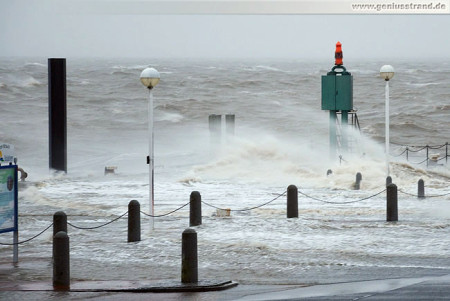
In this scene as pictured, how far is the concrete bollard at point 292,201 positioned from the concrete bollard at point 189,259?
19.9 ft

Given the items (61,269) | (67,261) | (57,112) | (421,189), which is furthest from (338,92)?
(61,269)

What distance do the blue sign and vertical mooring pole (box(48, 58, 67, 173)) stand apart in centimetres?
1488

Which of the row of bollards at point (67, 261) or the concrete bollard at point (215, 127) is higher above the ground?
the concrete bollard at point (215, 127)

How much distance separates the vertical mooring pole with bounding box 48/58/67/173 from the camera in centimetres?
2878

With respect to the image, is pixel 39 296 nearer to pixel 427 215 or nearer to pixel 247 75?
pixel 427 215

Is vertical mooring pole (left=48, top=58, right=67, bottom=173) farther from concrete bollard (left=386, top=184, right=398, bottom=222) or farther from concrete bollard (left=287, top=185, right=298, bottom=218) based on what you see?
concrete bollard (left=386, top=184, right=398, bottom=222)

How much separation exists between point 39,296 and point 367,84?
2967 inches

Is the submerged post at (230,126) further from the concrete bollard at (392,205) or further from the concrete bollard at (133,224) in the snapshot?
the concrete bollard at (133,224)

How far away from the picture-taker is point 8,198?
550 inches

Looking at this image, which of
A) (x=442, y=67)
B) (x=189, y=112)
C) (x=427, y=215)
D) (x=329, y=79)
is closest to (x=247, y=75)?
(x=442, y=67)

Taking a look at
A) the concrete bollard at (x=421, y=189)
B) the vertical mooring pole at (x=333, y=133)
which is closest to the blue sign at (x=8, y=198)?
the concrete bollard at (x=421, y=189)

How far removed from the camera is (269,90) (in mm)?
79562

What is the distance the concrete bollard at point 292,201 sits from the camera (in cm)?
1778

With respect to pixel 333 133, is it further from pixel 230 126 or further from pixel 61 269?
pixel 61 269
